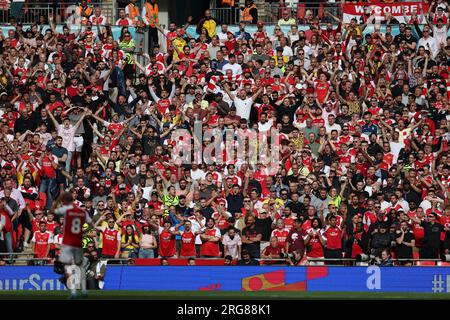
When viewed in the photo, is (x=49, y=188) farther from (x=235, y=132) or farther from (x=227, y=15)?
(x=227, y=15)

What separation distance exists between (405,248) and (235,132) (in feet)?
17.3

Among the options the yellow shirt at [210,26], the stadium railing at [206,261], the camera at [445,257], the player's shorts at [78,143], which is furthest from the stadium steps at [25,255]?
the yellow shirt at [210,26]

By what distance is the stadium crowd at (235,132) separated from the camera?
89.0 feet

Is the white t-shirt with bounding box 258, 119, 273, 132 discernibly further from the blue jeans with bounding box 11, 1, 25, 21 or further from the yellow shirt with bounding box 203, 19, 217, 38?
the blue jeans with bounding box 11, 1, 25, 21

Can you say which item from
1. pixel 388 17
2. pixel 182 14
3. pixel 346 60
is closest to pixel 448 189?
pixel 346 60

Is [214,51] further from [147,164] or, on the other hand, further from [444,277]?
[444,277]

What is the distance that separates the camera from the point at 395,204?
27734mm

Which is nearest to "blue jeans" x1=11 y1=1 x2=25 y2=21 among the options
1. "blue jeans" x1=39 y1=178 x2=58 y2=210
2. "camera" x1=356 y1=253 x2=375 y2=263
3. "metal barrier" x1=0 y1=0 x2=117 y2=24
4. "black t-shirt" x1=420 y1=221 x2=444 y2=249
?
"metal barrier" x1=0 y1=0 x2=117 y2=24

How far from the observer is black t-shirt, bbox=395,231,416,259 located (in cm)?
2655

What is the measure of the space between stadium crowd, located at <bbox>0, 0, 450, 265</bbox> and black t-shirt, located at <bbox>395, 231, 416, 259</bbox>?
0.03 meters

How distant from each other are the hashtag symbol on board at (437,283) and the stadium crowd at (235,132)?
3.21 feet

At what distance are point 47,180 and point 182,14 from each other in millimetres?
11932

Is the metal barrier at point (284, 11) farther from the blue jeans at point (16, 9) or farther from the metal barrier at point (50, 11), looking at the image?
the blue jeans at point (16, 9)

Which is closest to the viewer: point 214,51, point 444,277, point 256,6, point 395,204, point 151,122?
point 444,277
